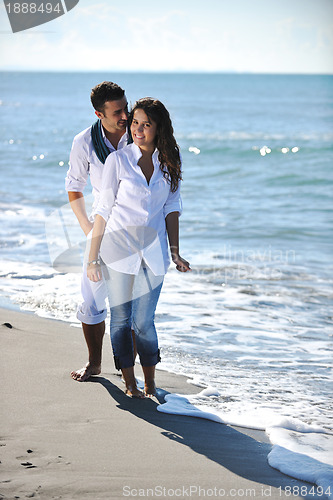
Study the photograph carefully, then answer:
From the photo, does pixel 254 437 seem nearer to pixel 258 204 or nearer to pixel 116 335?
pixel 116 335

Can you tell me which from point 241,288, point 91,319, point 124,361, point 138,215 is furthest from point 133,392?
point 241,288

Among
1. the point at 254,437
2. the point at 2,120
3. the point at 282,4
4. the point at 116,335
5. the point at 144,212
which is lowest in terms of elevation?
the point at 254,437

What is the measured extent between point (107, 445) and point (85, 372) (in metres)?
0.94

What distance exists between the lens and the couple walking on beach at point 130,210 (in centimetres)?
335

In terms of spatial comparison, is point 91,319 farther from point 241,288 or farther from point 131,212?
point 241,288

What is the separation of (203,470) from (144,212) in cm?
131

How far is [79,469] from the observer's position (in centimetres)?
272

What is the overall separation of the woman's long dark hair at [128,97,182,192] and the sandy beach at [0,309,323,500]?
4.21ft

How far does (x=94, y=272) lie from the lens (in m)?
3.44

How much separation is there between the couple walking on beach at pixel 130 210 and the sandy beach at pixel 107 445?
36 cm

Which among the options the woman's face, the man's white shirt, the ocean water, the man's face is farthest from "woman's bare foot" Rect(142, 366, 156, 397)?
the man's face

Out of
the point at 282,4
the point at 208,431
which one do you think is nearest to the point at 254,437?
the point at 208,431

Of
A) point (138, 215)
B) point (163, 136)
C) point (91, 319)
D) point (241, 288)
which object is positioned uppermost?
point (163, 136)

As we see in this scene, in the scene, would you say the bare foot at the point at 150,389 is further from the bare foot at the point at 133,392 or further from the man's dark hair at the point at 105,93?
the man's dark hair at the point at 105,93
